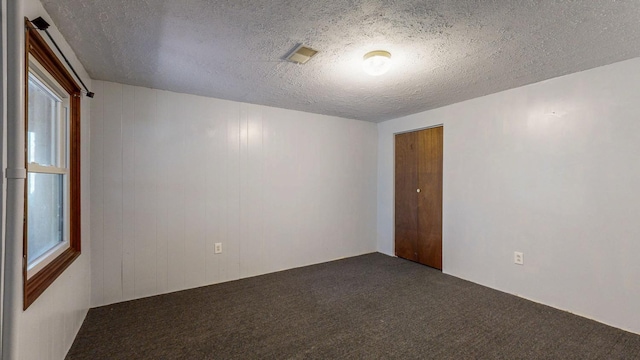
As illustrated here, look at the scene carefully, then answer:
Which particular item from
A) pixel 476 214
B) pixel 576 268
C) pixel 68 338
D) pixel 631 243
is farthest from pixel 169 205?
pixel 631 243

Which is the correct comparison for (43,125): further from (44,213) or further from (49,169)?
(44,213)

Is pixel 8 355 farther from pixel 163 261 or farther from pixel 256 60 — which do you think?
pixel 256 60

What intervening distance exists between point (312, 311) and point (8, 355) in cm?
181

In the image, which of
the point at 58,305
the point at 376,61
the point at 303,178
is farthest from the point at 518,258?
the point at 58,305

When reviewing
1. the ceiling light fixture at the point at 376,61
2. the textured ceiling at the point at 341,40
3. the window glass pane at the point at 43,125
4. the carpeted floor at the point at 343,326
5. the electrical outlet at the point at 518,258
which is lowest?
the carpeted floor at the point at 343,326

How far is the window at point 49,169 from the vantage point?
4.46 ft

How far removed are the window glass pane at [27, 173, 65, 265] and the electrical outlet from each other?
376 centimetres

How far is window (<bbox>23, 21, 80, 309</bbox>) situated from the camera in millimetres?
1359

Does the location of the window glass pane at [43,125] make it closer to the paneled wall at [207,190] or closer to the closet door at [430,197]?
the paneled wall at [207,190]

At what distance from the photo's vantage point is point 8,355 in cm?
106

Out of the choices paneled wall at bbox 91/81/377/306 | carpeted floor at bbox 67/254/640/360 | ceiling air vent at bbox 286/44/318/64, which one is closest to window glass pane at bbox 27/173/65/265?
paneled wall at bbox 91/81/377/306

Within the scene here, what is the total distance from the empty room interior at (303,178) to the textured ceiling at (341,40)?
2 centimetres

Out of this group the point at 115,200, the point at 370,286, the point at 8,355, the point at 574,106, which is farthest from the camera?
the point at 370,286

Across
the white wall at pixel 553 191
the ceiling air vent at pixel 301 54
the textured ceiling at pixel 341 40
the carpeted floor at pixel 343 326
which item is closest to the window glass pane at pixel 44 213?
A: the carpeted floor at pixel 343 326
